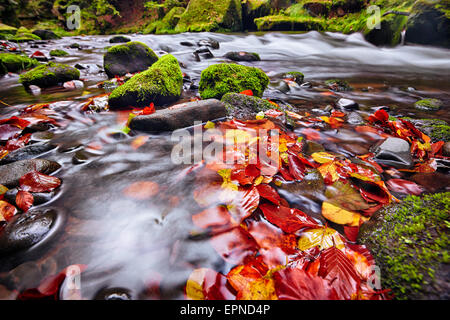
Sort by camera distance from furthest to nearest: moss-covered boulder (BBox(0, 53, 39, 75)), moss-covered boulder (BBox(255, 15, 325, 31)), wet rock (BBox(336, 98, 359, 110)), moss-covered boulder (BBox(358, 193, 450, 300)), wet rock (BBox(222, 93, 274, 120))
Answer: moss-covered boulder (BBox(255, 15, 325, 31)) → moss-covered boulder (BBox(0, 53, 39, 75)) → wet rock (BBox(336, 98, 359, 110)) → wet rock (BBox(222, 93, 274, 120)) → moss-covered boulder (BBox(358, 193, 450, 300))

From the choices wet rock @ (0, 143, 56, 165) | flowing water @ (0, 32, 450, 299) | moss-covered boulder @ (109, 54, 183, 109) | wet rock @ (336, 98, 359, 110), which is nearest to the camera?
flowing water @ (0, 32, 450, 299)

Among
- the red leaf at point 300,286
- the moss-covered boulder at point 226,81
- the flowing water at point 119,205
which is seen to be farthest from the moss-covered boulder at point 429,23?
the red leaf at point 300,286

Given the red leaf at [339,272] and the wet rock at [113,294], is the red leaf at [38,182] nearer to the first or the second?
the wet rock at [113,294]

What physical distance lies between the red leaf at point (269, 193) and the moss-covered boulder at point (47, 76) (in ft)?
18.8

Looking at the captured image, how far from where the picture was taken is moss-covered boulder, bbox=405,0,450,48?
9047 millimetres

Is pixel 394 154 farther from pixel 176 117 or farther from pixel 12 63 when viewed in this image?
pixel 12 63

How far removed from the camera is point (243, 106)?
122 inches

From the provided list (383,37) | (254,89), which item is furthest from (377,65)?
(254,89)

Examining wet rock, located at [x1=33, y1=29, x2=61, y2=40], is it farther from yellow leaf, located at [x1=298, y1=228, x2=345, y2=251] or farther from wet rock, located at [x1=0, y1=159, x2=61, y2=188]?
yellow leaf, located at [x1=298, y1=228, x2=345, y2=251]

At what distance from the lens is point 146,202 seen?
1.65 meters

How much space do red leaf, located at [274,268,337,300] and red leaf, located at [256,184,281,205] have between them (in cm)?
54

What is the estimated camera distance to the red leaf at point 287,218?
4.45 ft

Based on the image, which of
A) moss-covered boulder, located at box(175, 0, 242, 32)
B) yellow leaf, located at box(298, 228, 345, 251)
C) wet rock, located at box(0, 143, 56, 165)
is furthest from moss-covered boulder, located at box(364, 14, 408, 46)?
wet rock, located at box(0, 143, 56, 165)

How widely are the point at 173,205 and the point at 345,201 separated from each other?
1.35 m
